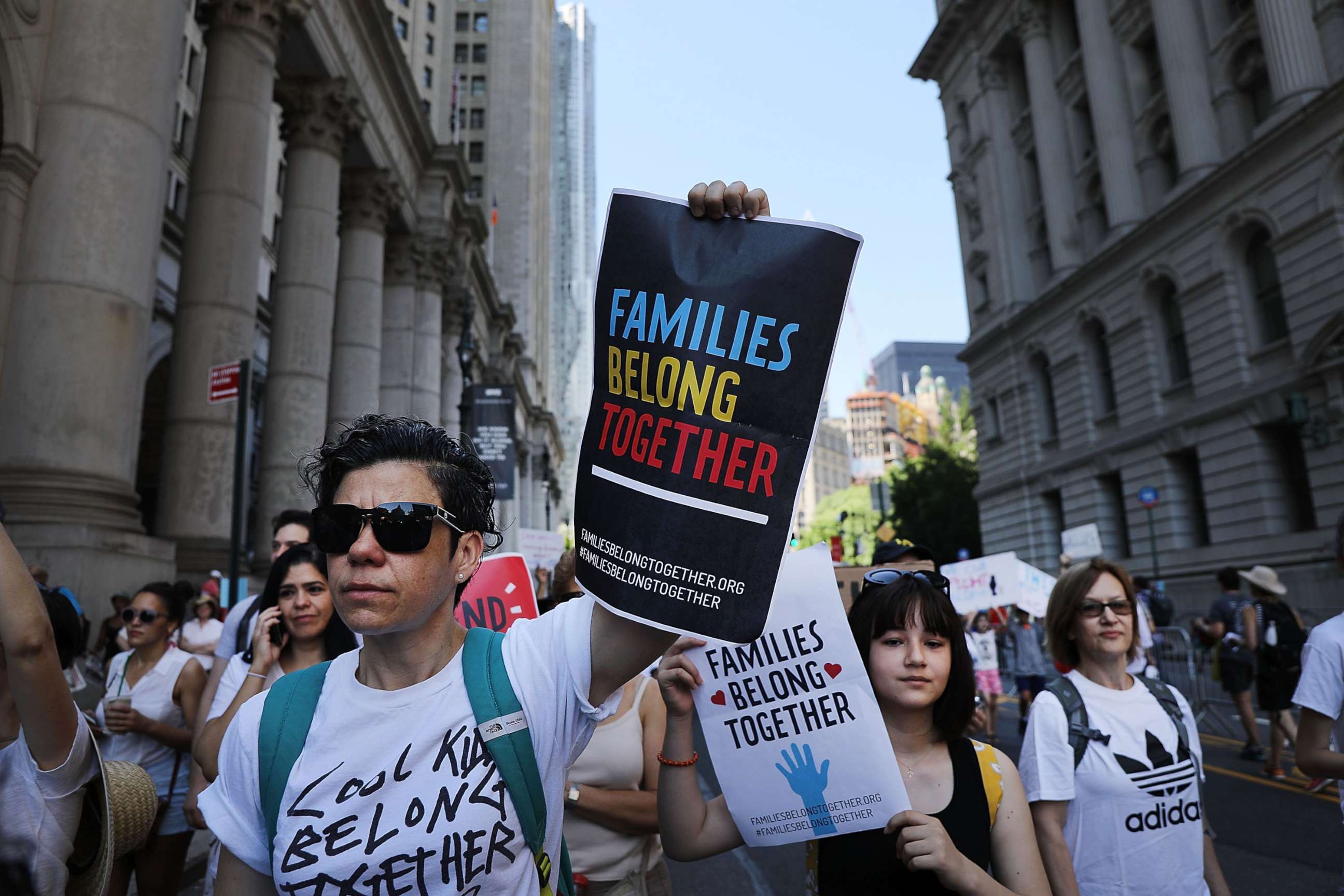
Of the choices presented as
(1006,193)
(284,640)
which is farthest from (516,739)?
(1006,193)

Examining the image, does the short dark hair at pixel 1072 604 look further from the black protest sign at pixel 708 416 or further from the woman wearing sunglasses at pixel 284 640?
the woman wearing sunglasses at pixel 284 640

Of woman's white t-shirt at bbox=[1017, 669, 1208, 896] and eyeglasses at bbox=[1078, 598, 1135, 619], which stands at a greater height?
eyeglasses at bbox=[1078, 598, 1135, 619]

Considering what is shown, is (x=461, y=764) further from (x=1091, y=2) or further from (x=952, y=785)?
(x=1091, y=2)

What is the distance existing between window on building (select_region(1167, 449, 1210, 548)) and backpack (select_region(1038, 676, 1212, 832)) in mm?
30840

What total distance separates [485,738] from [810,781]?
1.06 m

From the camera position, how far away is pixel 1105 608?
3.77 metres

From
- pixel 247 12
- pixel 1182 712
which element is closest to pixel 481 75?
pixel 247 12

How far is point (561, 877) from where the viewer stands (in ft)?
7.74

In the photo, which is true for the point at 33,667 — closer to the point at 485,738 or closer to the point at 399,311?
the point at 485,738

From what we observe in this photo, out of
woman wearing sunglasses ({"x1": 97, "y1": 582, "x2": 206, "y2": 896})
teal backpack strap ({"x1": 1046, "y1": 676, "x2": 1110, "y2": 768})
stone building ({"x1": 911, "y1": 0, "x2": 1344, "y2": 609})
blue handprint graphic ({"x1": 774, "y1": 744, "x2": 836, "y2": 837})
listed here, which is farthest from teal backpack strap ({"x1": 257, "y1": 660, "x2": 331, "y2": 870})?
stone building ({"x1": 911, "y1": 0, "x2": 1344, "y2": 609})

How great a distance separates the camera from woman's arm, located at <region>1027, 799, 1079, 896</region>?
3.17 m

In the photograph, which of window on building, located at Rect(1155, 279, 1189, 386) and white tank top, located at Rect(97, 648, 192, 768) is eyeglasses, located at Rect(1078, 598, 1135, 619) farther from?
window on building, located at Rect(1155, 279, 1189, 386)

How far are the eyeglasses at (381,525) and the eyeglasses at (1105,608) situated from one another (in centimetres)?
289

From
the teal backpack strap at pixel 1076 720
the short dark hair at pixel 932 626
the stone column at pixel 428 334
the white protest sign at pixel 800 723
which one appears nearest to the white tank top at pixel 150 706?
the white protest sign at pixel 800 723
